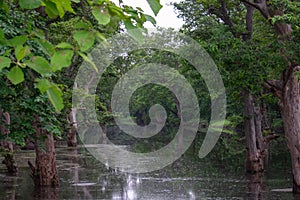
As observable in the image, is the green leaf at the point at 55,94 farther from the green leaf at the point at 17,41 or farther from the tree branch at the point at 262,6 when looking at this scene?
the tree branch at the point at 262,6

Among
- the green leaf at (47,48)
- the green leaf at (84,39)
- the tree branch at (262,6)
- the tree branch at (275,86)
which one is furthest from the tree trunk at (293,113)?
the green leaf at (84,39)

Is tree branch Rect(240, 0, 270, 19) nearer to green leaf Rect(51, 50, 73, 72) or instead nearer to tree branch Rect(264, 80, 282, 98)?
tree branch Rect(264, 80, 282, 98)

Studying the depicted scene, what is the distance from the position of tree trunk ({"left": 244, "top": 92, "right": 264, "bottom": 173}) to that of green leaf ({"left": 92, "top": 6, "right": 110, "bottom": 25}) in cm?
1882

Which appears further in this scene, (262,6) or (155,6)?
(262,6)

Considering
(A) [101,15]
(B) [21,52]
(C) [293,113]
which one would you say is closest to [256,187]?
(C) [293,113]

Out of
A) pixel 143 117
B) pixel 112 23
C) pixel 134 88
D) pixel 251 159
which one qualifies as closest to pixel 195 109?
pixel 134 88

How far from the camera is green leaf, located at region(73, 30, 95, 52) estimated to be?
5.78 ft

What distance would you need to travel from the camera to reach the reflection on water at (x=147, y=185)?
47.5ft

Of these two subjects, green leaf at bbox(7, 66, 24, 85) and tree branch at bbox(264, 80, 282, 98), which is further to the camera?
tree branch at bbox(264, 80, 282, 98)

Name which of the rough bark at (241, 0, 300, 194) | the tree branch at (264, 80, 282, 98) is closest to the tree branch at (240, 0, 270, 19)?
the rough bark at (241, 0, 300, 194)

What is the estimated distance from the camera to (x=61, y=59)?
1.74 m

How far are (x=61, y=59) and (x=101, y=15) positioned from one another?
0.24 meters

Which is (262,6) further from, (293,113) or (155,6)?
(155,6)

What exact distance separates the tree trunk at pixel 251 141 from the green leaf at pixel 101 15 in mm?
18821
